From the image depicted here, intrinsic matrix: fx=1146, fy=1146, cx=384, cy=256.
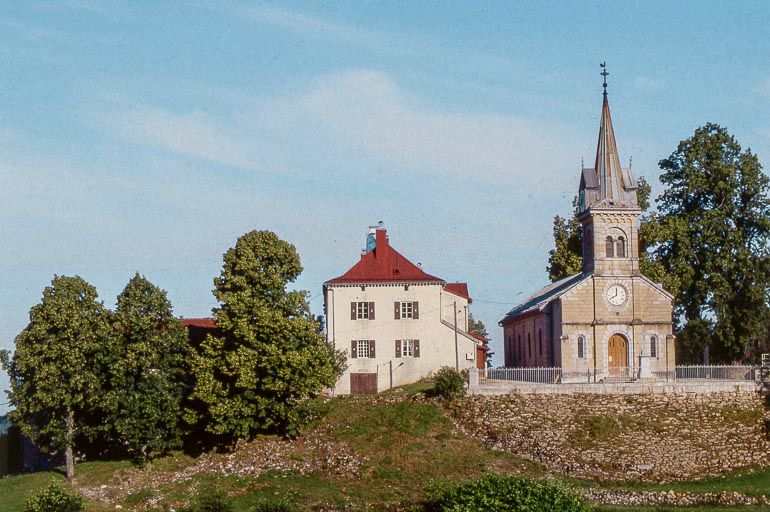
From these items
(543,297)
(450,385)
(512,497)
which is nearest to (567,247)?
(543,297)

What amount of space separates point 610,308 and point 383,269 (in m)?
13.8

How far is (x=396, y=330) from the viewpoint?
69.0 m

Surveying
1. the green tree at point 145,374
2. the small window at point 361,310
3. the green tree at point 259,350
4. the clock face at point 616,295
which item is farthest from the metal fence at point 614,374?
the green tree at point 145,374

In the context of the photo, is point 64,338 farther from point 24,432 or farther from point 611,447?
point 611,447

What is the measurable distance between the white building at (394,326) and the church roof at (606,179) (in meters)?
10.6

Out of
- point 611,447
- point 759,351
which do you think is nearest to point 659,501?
point 611,447

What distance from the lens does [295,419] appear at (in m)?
56.7

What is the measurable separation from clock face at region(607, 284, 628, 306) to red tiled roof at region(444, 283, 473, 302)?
9798 millimetres

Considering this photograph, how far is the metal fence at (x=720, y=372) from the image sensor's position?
2461 inches

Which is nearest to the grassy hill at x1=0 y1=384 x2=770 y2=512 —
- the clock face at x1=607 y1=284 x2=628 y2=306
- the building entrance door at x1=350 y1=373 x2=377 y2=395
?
the building entrance door at x1=350 y1=373 x2=377 y2=395

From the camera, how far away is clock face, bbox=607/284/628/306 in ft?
219

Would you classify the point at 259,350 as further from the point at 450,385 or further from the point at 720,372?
the point at 720,372

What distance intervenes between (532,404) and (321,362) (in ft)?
36.4

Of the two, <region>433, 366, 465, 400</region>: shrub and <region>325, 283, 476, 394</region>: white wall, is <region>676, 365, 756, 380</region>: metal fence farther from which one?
<region>433, 366, 465, 400</region>: shrub
